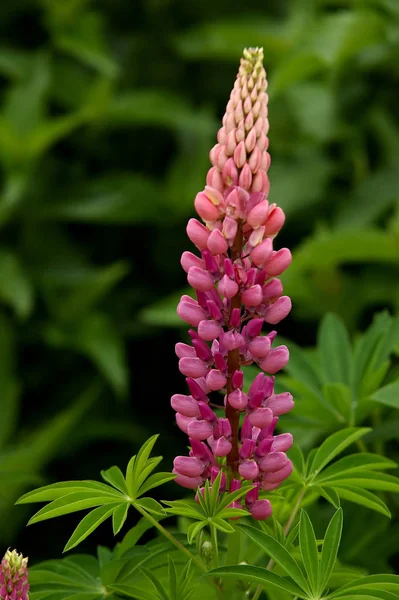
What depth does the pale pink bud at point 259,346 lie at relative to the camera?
1.05 meters

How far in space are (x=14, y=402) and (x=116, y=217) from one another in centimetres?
69

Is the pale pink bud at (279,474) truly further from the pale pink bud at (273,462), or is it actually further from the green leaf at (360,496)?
the green leaf at (360,496)

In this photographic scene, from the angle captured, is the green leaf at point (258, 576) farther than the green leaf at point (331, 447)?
No

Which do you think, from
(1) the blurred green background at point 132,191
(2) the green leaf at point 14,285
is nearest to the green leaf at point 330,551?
(1) the blurred green background at point 132,191

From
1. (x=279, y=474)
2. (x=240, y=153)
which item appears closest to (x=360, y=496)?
(x=279, y=474)

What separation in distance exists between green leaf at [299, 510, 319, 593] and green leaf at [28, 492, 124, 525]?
22cm

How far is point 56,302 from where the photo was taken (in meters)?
2.98

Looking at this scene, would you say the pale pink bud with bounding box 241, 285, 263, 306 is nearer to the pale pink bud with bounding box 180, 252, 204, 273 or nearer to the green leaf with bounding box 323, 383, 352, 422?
the pale pink bud with bounding box 180, 252, 204, 273

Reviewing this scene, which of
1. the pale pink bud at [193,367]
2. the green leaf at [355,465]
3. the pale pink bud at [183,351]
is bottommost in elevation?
the green leaf at [355,465]

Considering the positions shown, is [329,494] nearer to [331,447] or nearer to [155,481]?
[331,447]

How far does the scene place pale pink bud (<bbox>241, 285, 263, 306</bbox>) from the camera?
1027 millimetres

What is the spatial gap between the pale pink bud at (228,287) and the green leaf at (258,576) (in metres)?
0.30

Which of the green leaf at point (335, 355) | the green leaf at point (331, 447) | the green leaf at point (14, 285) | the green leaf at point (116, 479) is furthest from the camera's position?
the green leaf at point (14, 285)

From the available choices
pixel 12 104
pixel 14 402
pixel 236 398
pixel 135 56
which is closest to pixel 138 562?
pixel 236 398
